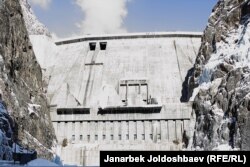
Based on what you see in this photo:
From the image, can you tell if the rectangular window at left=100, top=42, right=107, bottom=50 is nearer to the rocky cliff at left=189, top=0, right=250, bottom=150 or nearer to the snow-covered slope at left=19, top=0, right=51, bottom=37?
the snow-covered slope at left=19, top=0, right=51, bottom=37

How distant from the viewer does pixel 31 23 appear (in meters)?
83.0

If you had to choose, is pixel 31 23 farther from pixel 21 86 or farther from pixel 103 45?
pixel 21 86

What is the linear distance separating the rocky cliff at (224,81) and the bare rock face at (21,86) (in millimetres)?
17866

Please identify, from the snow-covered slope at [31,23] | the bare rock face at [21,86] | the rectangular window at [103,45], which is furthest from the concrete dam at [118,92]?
the snow-covered slope at [31,23]

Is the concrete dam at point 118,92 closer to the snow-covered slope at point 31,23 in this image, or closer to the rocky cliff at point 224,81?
the rocky cliff at point 224,81

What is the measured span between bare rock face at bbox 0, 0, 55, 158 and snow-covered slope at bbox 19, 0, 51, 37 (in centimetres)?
2435

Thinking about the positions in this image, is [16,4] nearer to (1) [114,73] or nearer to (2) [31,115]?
(2) [31,115]

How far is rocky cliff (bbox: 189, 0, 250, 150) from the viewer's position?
141 ft

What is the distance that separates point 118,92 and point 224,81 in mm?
20934

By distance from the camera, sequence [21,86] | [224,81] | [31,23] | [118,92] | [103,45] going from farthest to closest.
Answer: [31,23] → [103,45] → [118,92] → [21,86] → [224,81]

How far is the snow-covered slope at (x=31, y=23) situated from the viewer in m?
81.0

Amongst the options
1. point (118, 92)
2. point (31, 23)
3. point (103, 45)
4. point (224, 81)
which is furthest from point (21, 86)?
point (31, 23)

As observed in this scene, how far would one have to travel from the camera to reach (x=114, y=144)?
185ft

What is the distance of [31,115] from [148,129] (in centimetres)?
1533
